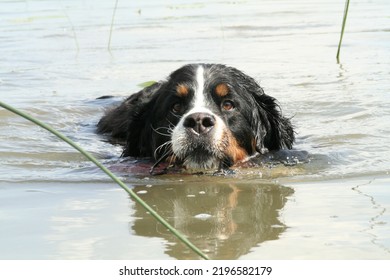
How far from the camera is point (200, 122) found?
590 cm

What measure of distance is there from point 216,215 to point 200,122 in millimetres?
1011

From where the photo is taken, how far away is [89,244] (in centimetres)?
440

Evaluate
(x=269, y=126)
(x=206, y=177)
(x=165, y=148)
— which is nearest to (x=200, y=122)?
(x=206, y=177)

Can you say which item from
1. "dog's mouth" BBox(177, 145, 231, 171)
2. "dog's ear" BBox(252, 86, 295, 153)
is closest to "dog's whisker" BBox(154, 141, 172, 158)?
"dog's mouth" BBox(177, 145, 231, 171)

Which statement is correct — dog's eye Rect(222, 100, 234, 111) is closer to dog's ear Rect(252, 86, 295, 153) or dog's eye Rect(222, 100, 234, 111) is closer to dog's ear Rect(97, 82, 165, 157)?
dog's ear Rect(252, 86, 295, 153)

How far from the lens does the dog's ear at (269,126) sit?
6805 mm

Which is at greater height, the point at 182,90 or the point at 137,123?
the point at 182,90

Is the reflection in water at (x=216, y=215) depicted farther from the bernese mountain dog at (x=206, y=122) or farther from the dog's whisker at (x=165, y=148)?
the dog's whisker at (x=165, y=148)

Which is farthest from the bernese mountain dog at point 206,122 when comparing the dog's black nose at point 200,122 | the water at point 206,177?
the water at point 206,177

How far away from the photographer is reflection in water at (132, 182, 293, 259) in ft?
14.4

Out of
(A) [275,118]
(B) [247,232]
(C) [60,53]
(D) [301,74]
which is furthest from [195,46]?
(B) [247,232]

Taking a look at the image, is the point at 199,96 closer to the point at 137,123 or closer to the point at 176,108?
the point at 176,108

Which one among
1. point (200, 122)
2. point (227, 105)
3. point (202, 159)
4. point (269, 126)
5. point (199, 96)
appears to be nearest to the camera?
point (200, 122)

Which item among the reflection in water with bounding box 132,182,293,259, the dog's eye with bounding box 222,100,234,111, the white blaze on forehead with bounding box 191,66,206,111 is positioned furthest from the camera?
the dog's eye with bounding box 222,100,234,111
